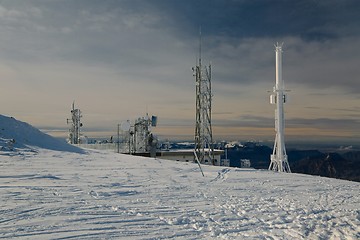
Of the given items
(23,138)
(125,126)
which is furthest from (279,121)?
(23,138)

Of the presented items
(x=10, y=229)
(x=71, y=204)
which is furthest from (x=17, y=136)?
(x=10, y=229)

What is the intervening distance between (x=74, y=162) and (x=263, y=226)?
1125cm

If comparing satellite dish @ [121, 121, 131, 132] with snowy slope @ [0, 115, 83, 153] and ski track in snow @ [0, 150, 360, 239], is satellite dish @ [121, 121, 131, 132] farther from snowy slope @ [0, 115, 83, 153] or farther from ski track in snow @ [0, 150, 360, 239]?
ski track in snow @ [0, 150, 360, 239]

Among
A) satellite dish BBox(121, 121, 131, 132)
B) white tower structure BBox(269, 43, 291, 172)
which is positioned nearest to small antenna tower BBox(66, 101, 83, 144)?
satellite dish BBox(121, 121, 131, 132)

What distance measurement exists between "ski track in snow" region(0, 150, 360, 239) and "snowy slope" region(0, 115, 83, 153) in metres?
5.52

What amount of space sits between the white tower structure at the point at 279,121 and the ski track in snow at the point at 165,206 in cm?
1318

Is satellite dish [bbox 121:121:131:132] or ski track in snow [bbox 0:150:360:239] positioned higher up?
satellite dish [bbox 121:121:131:132]

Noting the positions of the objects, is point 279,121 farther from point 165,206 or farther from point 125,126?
point 165,206

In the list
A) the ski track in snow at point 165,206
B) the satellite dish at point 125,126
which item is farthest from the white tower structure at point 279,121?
the satellite dish at point 125,126

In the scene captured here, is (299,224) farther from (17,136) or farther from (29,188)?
(17,136)

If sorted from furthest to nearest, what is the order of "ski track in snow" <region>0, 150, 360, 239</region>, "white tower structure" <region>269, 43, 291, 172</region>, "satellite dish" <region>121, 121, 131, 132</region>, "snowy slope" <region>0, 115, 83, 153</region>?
"satellite dish" <region>121, 121, 131, 132</region> → "white tower structure" <region>269, 43, 291, 172</region> → "snowy slope" <region>0, 115, 83, 153</region> → "ski track in snow" <region>0, 150, 360, 239</region>

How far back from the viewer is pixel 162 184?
36.1 feet

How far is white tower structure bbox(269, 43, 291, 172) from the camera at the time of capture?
25.5 m

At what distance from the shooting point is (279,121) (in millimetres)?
26031
